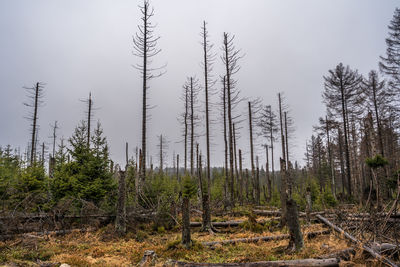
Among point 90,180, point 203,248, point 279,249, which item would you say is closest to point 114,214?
point 90,180

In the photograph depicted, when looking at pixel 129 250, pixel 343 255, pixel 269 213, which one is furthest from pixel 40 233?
pixel 269 213

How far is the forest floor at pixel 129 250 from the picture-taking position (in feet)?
19.0

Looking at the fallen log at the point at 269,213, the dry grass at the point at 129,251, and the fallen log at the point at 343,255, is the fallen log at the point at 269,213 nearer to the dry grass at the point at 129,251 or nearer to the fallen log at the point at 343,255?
the dry grass at the point at 129,251

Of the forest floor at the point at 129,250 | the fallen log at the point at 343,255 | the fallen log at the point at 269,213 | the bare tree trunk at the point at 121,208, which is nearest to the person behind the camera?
the fallen log at the point at 343,255

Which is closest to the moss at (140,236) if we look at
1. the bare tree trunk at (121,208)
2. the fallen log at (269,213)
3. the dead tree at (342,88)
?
the bare tree trunk at (121,208)

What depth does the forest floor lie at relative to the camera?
5793 millimetres

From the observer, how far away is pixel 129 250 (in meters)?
7.25

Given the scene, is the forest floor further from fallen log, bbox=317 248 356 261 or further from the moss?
fallen log, bbox=317 248 356 261

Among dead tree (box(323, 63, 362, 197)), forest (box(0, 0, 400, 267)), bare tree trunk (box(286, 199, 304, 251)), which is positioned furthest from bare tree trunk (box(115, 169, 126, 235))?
dead tree (box(323, 63, 362, 197))

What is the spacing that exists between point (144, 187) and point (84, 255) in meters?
6.74

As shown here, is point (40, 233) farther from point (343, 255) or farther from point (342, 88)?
point (342, 88)

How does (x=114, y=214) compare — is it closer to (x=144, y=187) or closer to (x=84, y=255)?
(x=144, y=187)

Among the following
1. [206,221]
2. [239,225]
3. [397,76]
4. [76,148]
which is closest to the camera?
[206,221]

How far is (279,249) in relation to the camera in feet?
21.0
